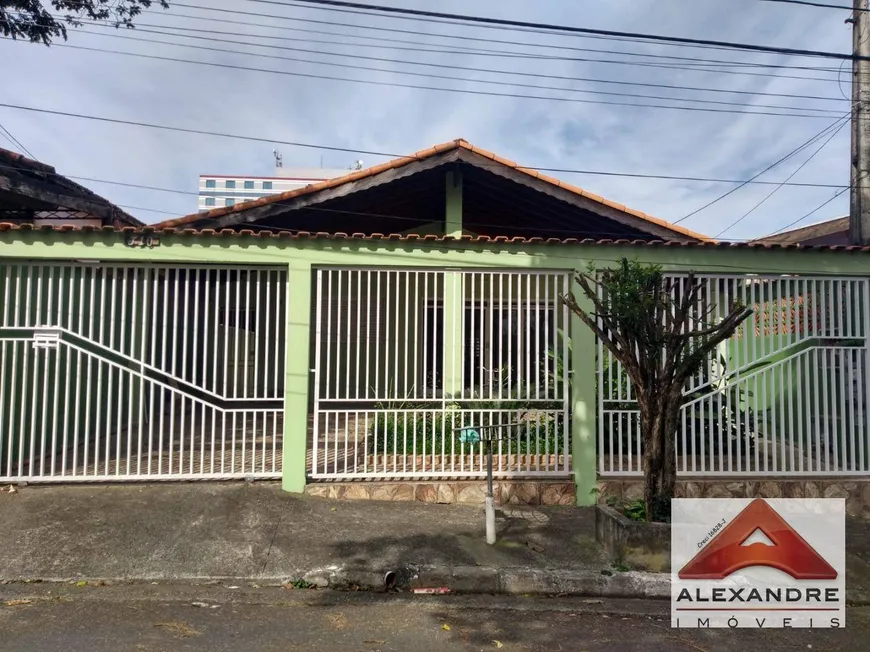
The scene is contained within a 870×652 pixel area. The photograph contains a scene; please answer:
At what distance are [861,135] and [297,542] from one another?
8.94 metres

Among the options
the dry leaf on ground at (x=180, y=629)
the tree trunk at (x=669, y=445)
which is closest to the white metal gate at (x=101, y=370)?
the dry leaf on ground at (x=180, y=629)

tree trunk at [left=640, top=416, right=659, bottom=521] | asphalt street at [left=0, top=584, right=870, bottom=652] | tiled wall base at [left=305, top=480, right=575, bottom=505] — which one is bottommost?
asphalt street at [left=0, top=584, right=870, bottom=652]

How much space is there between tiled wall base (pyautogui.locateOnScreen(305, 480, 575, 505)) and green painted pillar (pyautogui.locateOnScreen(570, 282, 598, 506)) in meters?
0.16

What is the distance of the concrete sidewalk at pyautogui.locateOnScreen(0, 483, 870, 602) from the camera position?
164 inches

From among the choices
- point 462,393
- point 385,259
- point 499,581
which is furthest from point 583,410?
point 385,259

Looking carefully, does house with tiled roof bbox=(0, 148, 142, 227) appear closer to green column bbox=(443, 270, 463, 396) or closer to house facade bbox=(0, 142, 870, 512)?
house facade bbox=(0, 142, 870, 512)

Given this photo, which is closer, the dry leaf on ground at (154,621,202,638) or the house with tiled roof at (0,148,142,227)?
the dry leaf on ground at (154,621,202,638)

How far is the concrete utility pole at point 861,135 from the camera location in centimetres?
755

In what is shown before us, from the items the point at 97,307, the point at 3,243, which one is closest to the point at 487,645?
the point at 3,243

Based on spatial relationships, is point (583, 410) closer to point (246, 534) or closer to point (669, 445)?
point (669, 445)

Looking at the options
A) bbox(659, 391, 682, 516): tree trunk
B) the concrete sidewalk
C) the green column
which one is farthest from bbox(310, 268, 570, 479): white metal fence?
bbox(659, 391, 682, 516): tree trunk

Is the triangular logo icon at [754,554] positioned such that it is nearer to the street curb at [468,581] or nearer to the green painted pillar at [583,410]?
the street curb at [468,581]

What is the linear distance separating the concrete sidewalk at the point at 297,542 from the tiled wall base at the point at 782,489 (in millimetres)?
259

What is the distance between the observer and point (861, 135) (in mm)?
7684
